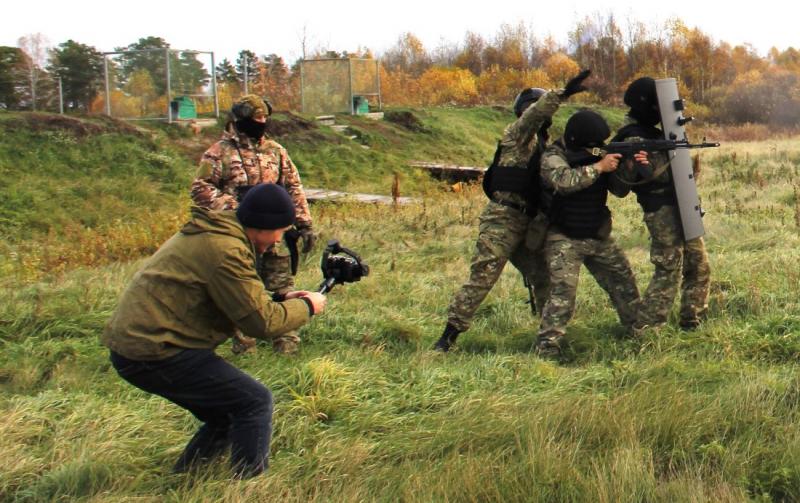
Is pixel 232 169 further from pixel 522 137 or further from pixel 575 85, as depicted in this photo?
pixel 575 85

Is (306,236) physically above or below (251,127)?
below

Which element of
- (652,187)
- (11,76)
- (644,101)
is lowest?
(652,187)

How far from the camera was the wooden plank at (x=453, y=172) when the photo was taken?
17.8m

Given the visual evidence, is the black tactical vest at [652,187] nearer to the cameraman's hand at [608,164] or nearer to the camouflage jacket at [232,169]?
the cameraman's hand at [608,164]

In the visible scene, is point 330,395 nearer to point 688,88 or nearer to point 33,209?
point 33,209

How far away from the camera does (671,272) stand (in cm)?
509

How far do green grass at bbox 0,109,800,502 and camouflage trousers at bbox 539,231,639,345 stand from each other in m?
0.25

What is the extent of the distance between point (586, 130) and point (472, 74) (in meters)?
42.5

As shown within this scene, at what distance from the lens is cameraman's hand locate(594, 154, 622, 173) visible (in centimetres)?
482

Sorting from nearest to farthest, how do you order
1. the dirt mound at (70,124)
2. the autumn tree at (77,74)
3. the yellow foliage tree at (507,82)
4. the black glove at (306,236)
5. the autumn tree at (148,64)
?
the black glove at (306,236), the dirt mound at (70,124), the autumn tree at (148,64), the autumn tree at (77,74), the yellow foliage tree at (507,82)

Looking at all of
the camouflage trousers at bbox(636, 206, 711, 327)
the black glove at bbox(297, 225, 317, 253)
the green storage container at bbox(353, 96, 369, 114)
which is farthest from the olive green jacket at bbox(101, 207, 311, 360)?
the green storage container at bbox(353, 96, 369, 114)

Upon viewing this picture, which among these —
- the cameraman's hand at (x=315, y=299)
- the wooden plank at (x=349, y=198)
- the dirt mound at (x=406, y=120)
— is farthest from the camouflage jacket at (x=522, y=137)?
the dirt mound at (x=406, y=120)

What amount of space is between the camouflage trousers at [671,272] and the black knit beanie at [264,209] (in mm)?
2950

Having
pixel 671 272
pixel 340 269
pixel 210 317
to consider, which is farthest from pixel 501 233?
pixel 210 317
